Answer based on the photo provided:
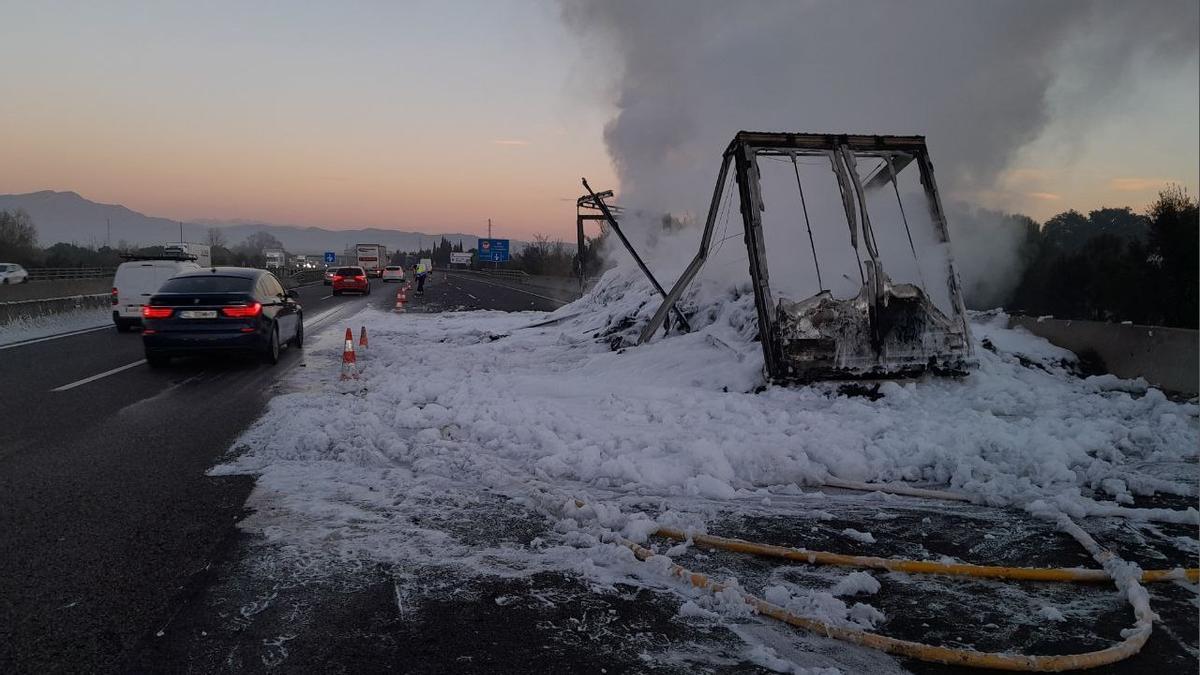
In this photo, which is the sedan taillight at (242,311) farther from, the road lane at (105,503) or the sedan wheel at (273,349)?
the road lane at (105,503)

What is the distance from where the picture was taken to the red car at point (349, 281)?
36.2 meters

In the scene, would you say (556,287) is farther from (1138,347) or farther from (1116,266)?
(1138,347)

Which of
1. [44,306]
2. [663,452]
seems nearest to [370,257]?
[44,306]

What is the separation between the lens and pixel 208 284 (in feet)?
38.0

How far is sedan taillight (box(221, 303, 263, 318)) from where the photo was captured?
36.6 ft

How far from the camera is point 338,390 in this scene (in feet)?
31.2

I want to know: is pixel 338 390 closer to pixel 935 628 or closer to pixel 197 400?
pixel 197 400

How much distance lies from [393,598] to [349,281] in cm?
3483

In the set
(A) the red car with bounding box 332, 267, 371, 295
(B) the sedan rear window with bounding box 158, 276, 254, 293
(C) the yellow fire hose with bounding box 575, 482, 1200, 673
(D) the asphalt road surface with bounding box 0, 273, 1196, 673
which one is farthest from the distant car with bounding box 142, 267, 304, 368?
(A) the red car with bounding box 332, 267, 371, 295

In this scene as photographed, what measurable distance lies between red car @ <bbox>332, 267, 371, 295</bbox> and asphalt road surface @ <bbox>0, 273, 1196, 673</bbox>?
3164 centimetres

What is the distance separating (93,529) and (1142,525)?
645 cm

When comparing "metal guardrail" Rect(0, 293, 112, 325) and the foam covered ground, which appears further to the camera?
"metal guardrail" Rect(0, 293, 112, 325)

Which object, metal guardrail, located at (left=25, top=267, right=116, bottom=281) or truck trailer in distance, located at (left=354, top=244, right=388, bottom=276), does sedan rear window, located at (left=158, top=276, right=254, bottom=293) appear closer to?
metal guardrail, located at (left=25, top=267, right=116, bottom=281)

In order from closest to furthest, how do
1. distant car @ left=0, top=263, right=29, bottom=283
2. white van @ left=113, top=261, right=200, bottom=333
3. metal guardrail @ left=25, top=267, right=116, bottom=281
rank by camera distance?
white van @ left=113, top=261, right=200, bottom=333 < distant car @ left=0, top=263, right=29, bottom=283 < metal guardrail @ left=25, top=267, right=116, bottom=281
